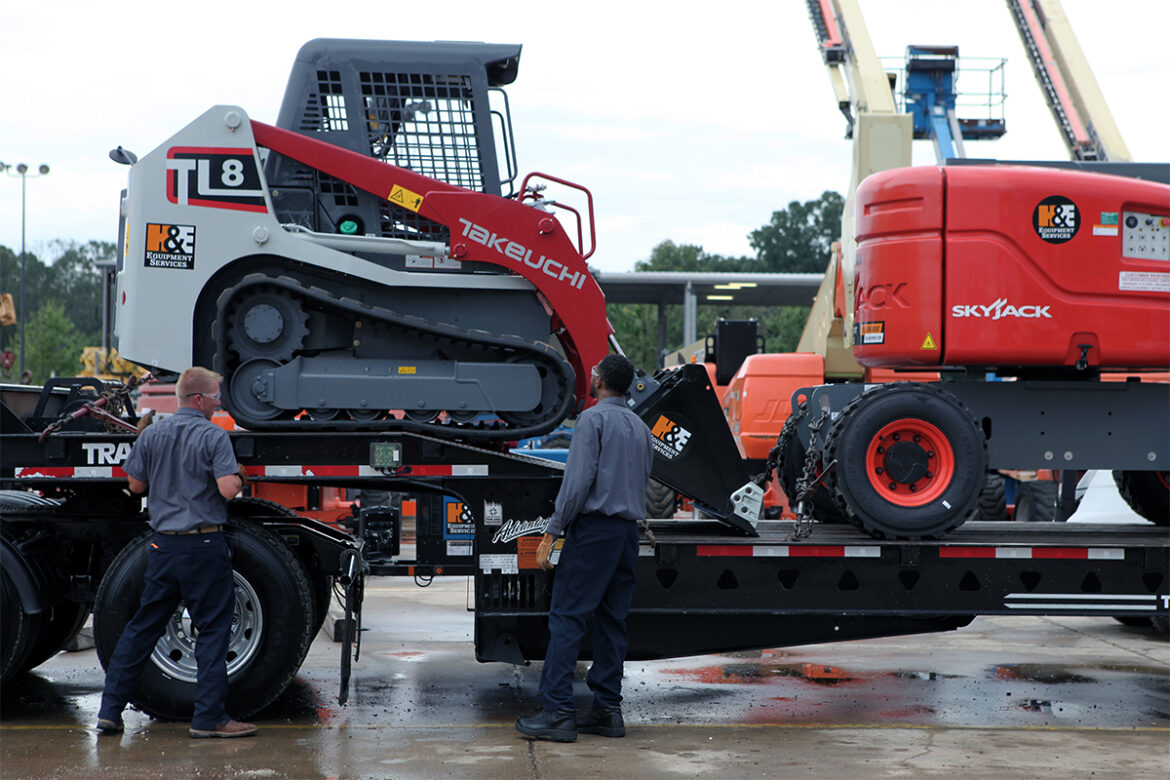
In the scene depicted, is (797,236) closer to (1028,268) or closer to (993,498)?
(993,498)

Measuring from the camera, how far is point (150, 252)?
6.83m

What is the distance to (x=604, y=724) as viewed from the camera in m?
6.36

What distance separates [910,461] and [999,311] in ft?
3.41

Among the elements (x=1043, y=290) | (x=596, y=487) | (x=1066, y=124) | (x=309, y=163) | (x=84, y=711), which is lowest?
(x=84, y=711)

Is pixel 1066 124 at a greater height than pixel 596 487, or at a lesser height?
greater

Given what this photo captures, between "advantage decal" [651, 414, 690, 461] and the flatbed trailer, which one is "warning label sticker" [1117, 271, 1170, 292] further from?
"advantage decal" [651, 414, 690, 461]

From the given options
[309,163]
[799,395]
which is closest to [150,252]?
[309,163]

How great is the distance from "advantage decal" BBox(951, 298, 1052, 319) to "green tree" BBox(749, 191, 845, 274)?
8106 cm

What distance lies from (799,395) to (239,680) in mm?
3921

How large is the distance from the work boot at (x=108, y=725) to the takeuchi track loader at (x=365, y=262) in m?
1.69

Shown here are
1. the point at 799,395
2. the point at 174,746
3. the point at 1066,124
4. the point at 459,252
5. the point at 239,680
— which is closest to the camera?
the point at 174,746

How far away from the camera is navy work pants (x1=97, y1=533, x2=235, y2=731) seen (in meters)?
6.14

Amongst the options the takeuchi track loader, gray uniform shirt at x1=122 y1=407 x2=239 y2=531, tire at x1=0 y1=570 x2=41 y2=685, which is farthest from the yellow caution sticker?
tire at x1=0 y1=570 x2=41 y2=685

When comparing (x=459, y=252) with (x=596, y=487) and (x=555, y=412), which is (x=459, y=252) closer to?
(x=555, y=412)
